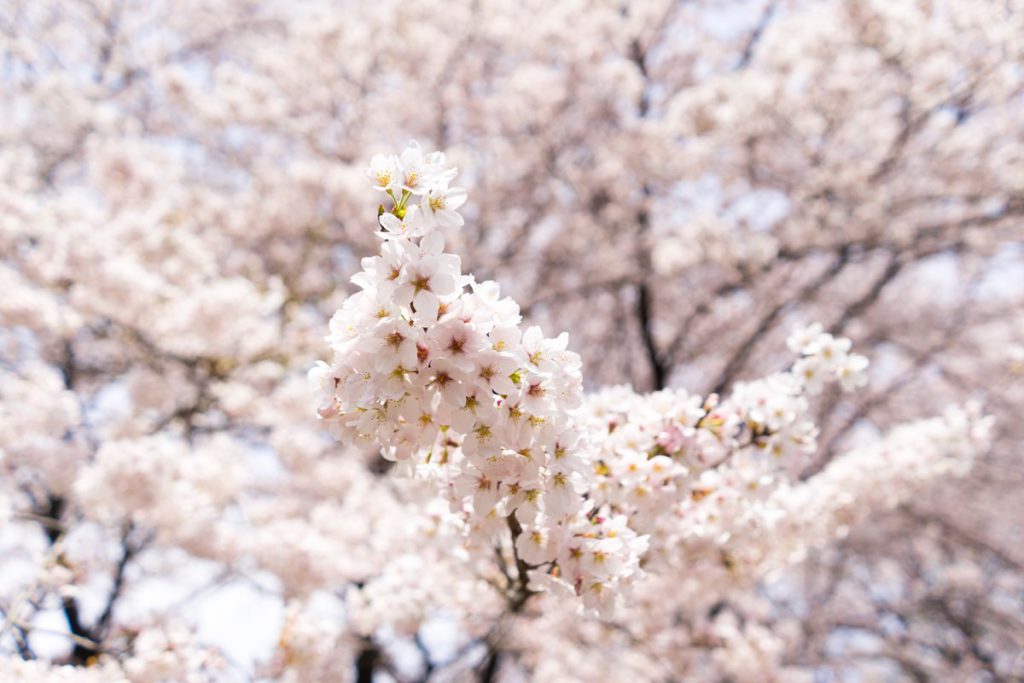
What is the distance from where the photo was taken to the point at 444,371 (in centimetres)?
148

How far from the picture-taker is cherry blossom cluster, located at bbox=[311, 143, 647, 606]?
144 cm

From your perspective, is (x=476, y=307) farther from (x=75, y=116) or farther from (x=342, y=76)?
(x=342, y=76)

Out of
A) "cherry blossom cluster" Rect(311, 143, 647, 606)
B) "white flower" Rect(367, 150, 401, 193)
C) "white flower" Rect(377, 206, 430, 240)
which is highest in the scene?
"white flower" Rect(367, 150, 401, 193)

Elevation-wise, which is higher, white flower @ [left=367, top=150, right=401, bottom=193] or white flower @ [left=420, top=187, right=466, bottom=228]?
white flower @ [left=367, top=150, right=401, bottom=193]

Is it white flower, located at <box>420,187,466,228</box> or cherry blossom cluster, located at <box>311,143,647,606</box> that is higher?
white flower, located at <box>420,187,466,228</box>

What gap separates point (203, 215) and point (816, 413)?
857 centimetres

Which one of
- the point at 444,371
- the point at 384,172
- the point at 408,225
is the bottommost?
the point at 444,371

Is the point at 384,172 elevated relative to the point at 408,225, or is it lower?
elevated

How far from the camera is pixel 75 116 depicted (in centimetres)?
677

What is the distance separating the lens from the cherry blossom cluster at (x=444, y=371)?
4.73ft

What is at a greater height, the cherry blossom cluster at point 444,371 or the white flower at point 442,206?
the white flower at point 442,206

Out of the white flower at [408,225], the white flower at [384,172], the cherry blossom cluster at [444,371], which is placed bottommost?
the cherry blossom cluster at [444,371]

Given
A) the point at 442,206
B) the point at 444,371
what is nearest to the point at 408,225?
the point at 442,206

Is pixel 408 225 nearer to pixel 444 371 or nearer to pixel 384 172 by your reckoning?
pixel 384 172
